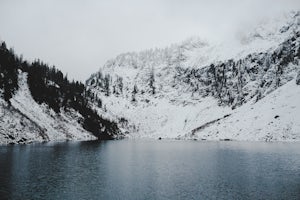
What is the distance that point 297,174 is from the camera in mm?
59906

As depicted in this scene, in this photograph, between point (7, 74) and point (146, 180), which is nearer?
point (146, 180)

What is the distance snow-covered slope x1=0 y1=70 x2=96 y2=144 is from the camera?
413 feet

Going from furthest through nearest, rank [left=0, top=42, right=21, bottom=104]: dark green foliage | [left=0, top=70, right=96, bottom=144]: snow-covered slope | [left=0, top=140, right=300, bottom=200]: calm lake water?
Result: [left=0, top=42, right=21, bottom=104]: dark green foliage
[left=0, top=70, right=96, bottom=144]: snow-covered slope
[left=0, top=140, right=300, bottom=200]: calm lake water

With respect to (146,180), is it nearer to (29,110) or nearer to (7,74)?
(29,110)

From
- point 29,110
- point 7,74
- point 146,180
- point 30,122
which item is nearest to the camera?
point 146,180

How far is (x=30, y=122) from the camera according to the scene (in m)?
143

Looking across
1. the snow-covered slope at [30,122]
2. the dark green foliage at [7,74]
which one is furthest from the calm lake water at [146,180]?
the dark green foliage at [7,74]

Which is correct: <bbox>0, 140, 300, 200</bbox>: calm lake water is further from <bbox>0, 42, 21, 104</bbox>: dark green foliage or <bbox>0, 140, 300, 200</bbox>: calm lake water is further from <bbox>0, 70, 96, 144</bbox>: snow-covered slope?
<bbox>0, 42, 21, 104</bbox>: dark green foliage

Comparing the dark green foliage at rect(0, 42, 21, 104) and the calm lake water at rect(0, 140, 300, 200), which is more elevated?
the dark green foliage at rect(0, 42, 21, 104)

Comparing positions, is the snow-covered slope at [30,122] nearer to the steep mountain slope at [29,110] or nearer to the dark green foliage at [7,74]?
the steep mountain slope at [29,110]

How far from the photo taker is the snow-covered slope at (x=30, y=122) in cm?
12574

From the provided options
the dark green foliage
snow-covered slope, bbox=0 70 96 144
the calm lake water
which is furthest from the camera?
the dark green foliage

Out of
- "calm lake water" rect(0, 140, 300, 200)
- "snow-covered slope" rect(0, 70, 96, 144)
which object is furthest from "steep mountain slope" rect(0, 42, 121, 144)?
"calm lake water" rect(0, 140, 300, 200)

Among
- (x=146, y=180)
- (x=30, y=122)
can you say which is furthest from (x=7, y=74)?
(x=146, y=180)
